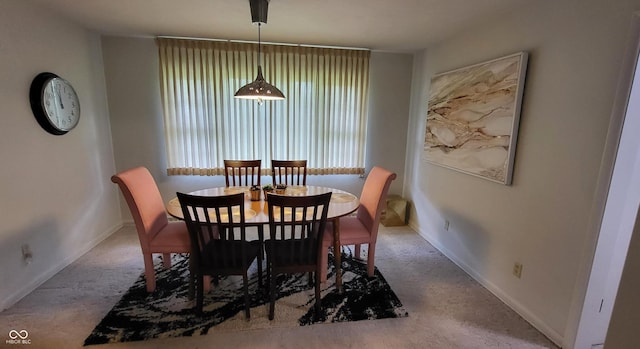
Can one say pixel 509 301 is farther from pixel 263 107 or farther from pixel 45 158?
pixel 45 158

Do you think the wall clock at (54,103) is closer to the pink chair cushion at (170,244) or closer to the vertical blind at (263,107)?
the vertical blind at (263,107)

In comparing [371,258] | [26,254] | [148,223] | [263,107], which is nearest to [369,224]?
[371,258]

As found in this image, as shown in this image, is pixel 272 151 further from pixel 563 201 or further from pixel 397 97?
pixel 563 201

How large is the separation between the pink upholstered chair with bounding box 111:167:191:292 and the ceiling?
1455 millimetres

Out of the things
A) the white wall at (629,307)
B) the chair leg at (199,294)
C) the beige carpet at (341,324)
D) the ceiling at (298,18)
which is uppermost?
the ceiling at (298,18)

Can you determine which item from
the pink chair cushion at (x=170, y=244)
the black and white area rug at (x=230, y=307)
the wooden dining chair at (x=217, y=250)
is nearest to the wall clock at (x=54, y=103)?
the pink chair cushion at (x=170, y=244)

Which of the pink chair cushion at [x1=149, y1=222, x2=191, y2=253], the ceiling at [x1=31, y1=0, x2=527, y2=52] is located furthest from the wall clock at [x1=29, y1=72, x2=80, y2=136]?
the pink chair cushion at [x1=149, y1=222, x2=191, y2=253]

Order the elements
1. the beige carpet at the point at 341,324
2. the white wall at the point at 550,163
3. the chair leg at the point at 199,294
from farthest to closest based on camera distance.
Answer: the chair leg at the point at 199,294, the beige carpet at the point at 341,324, the white wall at the point at 550,163

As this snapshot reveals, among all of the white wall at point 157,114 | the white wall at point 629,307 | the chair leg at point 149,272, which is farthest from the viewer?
the white wall at point 157,114

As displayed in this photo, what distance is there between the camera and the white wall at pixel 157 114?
3388mm

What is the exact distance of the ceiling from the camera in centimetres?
228

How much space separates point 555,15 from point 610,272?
1.68m

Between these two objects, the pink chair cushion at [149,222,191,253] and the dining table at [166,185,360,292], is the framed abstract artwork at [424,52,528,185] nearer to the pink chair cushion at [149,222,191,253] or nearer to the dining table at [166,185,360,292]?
the dining table at [166,185,360,292]

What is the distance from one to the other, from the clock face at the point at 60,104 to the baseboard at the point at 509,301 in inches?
157
